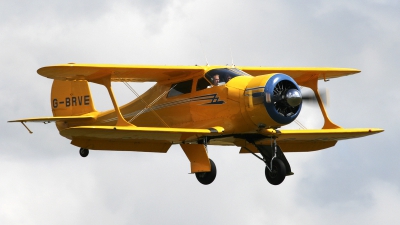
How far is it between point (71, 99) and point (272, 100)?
26.7 ft

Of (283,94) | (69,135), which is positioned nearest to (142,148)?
(69,135)

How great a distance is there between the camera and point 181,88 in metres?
24.4

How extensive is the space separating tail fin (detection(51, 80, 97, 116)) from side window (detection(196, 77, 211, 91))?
4.77 meters

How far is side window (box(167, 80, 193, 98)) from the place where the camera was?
24250 millimetres

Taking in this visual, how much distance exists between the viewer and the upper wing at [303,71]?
26.6 m

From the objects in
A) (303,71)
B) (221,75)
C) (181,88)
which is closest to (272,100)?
(221,75)

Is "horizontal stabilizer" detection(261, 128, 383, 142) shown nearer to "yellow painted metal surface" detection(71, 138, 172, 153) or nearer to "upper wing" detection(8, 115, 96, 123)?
"yellow painted metal surface" detection(71, 138, 172, 153)

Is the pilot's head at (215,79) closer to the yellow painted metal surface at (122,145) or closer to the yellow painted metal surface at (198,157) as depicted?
the yellow painted metal surface at (198,157)

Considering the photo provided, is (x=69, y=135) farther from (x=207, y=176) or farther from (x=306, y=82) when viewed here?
(x=306, y=82)

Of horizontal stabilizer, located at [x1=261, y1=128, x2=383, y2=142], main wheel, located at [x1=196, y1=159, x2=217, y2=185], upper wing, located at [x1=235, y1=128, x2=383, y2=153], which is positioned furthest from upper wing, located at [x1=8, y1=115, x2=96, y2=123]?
horizontal stabilizer, located at [x1=261, y1=128, x2=383, y2=142]

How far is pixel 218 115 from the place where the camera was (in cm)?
2338

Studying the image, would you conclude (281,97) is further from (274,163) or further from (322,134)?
(322,134)

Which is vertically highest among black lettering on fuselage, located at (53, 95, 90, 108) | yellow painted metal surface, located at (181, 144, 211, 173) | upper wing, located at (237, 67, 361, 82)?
upper wing, located at (237, 67, 361, 82)

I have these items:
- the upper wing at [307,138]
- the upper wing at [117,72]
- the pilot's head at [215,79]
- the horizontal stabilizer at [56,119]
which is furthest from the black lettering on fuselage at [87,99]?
the pilot's head at [215,79]
